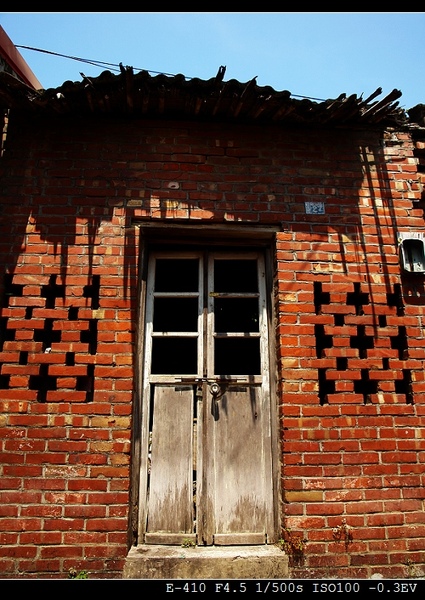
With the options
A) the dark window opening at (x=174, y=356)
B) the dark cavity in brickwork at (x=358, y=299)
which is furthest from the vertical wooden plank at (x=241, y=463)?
the dark cavity in brickwork at (x=358, y=299)

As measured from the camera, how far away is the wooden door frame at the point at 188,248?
10.6 feet

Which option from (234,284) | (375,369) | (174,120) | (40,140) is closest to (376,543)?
(375,369)

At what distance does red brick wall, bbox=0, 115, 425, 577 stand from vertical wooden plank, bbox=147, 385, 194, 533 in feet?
0.94

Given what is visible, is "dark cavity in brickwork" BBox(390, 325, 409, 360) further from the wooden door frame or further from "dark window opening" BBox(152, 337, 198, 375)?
"dark window opening" BBox(152, 337, 198, 375)

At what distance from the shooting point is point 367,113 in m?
3.68

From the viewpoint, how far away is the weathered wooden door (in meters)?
3.23

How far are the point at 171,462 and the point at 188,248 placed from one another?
1.72 m

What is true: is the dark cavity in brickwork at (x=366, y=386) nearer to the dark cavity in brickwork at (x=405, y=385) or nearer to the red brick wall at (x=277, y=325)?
the red brick wall at (x=277, y=325)

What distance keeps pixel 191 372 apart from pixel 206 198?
143cm

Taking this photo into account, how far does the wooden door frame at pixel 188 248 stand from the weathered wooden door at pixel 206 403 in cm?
4

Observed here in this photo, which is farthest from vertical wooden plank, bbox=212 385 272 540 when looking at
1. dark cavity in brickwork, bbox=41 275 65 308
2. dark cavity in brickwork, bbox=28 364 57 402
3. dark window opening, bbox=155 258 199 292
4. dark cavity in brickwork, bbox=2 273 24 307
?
dark cavity in brickwork, bbox=2 273 24 307

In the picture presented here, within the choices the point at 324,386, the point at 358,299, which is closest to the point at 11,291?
the point at 324,386

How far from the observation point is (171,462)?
3309mm

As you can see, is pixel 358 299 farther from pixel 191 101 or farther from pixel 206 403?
pixel 191 101
